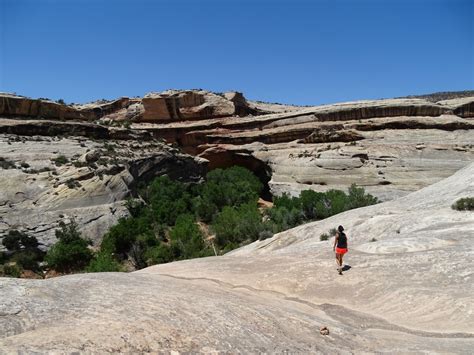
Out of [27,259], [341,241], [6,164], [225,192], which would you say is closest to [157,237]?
[27,259]

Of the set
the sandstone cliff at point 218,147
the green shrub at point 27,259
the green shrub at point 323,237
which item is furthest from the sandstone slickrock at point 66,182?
the green shrub at point 323,237

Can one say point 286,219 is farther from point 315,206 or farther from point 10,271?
point 10,271

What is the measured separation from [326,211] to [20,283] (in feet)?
73.8

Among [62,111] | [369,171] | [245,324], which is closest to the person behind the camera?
[245,324]

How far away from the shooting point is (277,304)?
27.3 feet

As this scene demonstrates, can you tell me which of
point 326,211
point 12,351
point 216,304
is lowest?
point 326,211

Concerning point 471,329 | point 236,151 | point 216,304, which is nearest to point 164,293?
point 216,304

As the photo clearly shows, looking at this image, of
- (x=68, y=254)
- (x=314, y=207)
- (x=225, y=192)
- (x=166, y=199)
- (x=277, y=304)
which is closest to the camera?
(x=277, y=304)

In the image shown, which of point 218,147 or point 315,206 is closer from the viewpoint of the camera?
point 315,206

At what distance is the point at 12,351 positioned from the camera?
4188 mm

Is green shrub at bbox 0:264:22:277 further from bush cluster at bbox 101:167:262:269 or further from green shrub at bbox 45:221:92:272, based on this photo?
bush cluster at bbox 101:167:262:269

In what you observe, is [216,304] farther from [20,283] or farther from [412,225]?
[412,225]

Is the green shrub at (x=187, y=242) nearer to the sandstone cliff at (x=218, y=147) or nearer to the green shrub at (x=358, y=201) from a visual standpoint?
the sandstone cliff at (x=218, y=147)

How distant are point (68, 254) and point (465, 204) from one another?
21.3 metres
